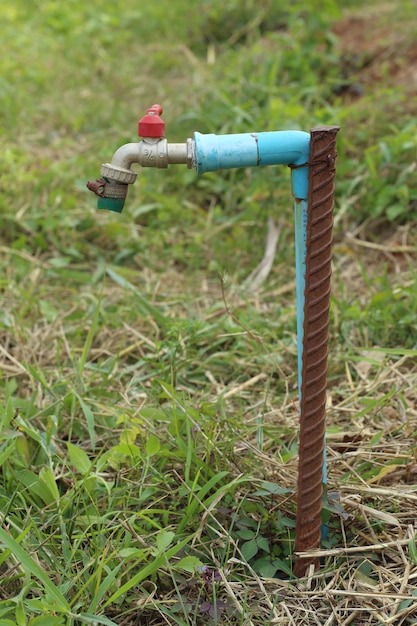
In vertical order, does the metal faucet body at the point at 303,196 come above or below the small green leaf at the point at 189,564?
above

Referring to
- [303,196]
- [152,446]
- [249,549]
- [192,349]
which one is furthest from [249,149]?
[192,349]

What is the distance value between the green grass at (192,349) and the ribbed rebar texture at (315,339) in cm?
10

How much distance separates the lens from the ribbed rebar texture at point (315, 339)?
1.47m

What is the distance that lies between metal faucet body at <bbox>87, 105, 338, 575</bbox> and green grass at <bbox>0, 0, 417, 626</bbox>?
16 centimetres

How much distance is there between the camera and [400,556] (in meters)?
1.67

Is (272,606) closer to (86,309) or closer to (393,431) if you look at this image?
(393,431)

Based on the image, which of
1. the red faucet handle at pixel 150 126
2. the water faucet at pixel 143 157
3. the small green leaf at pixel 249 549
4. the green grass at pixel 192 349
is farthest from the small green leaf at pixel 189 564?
the red faucet handle at pixel 150 126

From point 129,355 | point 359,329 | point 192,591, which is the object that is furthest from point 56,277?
point 192,591

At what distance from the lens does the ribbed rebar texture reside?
1.47 metres

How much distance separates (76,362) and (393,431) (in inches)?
36.8

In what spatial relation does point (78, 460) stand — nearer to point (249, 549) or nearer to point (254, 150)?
point (249, 549)

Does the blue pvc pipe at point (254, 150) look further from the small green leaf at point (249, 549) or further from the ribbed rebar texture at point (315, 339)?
the small green leaf at point (249, 549)

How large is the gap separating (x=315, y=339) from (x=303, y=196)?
284mm

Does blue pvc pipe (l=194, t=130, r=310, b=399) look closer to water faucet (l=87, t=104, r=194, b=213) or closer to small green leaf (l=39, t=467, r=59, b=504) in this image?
water faucet (l=87, t=104, r=194, b=213)
